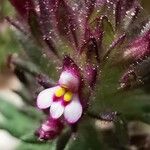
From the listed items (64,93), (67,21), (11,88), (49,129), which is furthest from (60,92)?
(11,88)

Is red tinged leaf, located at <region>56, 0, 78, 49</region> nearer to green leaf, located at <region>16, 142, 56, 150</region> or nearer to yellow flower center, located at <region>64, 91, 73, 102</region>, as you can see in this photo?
yellow flower center, located at <region>64, 91, 73, 102</region>

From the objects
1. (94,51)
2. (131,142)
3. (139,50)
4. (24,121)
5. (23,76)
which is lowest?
(131,142)

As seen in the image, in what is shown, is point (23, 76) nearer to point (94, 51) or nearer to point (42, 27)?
point (42, 27)

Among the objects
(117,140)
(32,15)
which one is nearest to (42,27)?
(32,15)

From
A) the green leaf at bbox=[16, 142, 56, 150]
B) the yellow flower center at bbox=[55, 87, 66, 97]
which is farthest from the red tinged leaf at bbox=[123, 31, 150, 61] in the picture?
the green leaf at bbox=[16, 142, 56, 150]

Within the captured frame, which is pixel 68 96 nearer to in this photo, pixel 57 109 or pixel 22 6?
pixel 57 109

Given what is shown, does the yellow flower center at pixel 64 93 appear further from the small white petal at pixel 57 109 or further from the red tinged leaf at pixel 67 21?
the red tinged leaf at pixel 67 21

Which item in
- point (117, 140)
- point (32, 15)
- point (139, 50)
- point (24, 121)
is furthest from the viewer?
point (24, 121)
